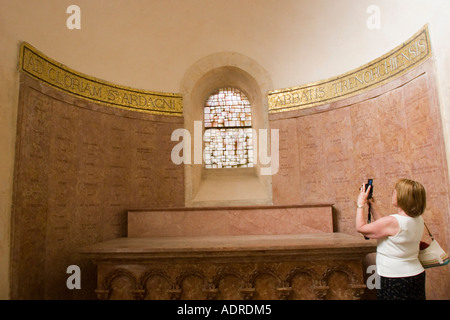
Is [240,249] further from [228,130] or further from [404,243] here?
[228,130]

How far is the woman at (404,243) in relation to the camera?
7.95ft

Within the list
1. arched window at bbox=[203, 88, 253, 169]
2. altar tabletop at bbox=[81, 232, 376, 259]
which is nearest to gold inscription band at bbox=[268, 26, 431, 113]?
arched window at bbox=[203, 88, 253, 169]

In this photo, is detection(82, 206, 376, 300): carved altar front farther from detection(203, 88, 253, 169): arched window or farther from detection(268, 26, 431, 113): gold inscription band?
detection(203, 88, 253, 169): arched window

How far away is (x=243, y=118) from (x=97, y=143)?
8.69 feet

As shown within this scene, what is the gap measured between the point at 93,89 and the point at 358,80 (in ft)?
12.3

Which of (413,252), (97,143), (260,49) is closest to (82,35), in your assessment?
(97,143)

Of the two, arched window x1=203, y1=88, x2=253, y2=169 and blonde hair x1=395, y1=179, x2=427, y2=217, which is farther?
arched window x1=203, y1=88, x2=253, y2=169

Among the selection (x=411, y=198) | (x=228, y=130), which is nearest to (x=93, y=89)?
(x=228, y=130)

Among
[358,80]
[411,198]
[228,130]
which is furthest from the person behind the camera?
[228,130]

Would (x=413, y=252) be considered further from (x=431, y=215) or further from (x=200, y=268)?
(x=200, y=268)

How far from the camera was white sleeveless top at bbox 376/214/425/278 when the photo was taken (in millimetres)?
2426

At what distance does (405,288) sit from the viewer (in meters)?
2.42

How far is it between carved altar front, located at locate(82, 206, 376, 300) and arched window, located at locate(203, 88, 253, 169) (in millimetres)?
2559

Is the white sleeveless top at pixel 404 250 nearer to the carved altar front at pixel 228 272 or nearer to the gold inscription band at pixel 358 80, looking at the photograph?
the carved altar front at pixel 228 272
